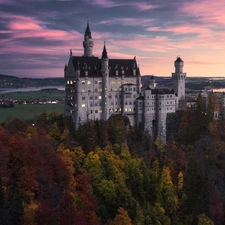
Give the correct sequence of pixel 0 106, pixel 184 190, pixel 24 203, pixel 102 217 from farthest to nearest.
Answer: pixel 0 106 → pixel 184 190 → pixel 102 217 → pixel 24 203

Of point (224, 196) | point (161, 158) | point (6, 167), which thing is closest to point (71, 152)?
point (6, 167)

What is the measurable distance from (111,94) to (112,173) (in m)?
32.0

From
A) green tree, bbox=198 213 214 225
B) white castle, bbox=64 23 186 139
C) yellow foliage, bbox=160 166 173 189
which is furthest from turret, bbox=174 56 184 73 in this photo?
green tree, bbox=198 213 214 225

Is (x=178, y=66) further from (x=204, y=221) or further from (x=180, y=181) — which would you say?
(x=204, y=221)

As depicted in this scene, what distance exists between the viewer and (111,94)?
3839 inches

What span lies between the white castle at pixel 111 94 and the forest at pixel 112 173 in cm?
401

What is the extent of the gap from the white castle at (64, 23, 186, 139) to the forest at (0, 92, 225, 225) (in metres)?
4.01

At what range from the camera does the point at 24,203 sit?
153 ft

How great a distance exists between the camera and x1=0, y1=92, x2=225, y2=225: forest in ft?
171

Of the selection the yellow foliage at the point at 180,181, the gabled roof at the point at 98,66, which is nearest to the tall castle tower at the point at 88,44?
the gabled roof at the point at 98,66

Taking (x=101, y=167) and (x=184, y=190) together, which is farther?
(x=184, y=190)

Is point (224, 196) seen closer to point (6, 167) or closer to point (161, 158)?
point (161, 158)

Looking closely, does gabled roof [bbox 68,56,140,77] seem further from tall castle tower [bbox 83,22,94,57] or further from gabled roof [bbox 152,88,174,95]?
gabled roof [bbox 152,88,174,95]

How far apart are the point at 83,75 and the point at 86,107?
8.21 meters
